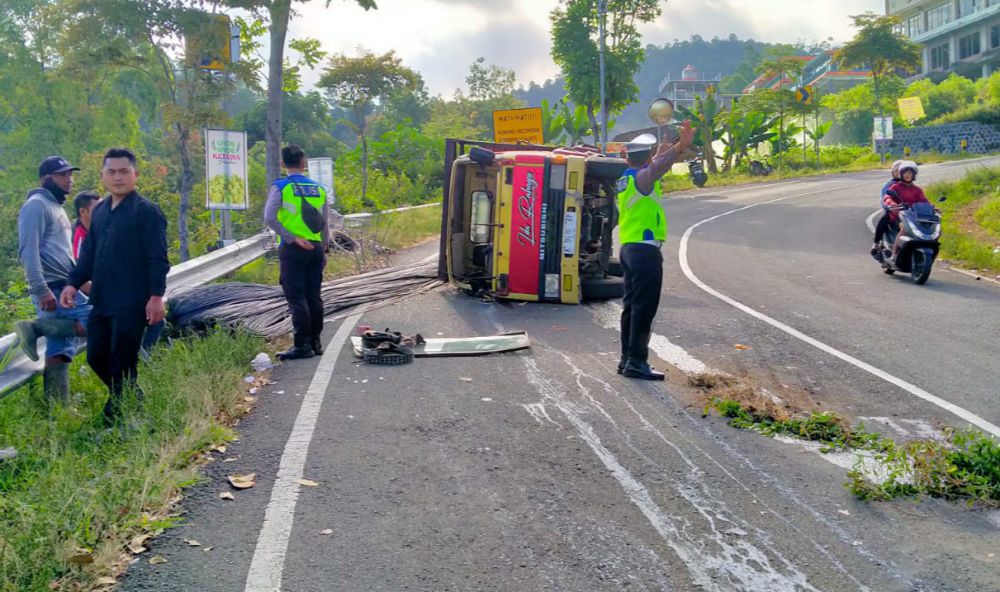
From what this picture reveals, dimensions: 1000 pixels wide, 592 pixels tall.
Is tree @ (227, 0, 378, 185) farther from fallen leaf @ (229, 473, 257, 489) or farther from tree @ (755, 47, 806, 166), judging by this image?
tree @ (755, 47, 806, 166)

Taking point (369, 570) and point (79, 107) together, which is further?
point (79, 107)

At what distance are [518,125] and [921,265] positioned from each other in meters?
17.9

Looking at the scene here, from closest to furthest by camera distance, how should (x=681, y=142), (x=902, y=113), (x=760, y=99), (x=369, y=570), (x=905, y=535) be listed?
(x=369, y=570) < (x=905, y=535) < (x=681, y=142) < (x=760, y=99) < (x=902, y=113)

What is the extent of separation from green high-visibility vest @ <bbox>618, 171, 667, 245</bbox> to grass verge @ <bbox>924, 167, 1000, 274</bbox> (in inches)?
342

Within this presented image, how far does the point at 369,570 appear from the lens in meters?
4.00

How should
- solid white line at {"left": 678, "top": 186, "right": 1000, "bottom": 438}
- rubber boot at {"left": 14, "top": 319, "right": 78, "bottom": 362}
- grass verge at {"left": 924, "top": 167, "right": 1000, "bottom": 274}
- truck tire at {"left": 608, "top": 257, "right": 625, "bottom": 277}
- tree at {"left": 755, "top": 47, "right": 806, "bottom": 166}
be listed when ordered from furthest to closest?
tree at {"left": 755, "top": 47, "right": 806, "bottom": 166}
grass verge at {"left": 924, "top": 167, "right": 1000, "bottom": 274}
truck tire at {"left": 608, "top": 257, "right": 625, "bottom": 277}
rubber boot at {"left": 14, "top": 319, "right": 78, "bottom": 362}
solid white line at {"left": 678, "top": 186, "right": 1000, "bottom": 438}

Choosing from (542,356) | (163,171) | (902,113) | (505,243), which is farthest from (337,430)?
(902,113)

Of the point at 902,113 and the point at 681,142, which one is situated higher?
the point at 902,113

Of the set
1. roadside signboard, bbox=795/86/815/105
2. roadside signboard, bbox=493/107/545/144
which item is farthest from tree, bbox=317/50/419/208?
roadside signboard, bbox=795/86/815/105

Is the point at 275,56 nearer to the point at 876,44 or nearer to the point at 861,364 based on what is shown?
the point at 861,364

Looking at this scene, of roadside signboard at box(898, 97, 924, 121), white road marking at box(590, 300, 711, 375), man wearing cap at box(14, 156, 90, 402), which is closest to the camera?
man wearing cap at box(14, 156, 90, 402)

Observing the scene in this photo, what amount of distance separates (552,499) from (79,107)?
160ft

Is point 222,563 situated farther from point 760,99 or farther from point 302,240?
point 760,99

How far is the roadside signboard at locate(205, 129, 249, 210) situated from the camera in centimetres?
1603
